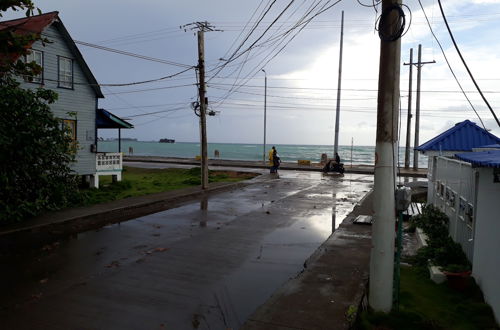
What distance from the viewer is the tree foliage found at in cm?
1020

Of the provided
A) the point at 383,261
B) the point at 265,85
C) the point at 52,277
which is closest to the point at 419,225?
the point at 383,261

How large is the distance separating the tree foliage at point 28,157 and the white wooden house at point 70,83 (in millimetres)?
5555

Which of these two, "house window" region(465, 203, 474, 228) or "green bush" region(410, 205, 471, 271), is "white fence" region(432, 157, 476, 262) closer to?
"house window" region(465, 203, 474, 228)

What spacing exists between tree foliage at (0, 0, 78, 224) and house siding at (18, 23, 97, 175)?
5648 millimetres

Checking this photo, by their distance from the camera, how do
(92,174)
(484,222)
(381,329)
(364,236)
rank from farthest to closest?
1. (92,174)
2. (364,236)
3. (484,222)
4. (381,329)

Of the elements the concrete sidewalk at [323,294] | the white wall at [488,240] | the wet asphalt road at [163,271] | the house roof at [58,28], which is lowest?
the wet asphalt road at [163,271]

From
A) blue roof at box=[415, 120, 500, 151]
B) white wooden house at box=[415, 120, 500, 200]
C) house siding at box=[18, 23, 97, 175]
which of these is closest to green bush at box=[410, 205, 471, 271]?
white wooden house at box=[415, 120, 500, 200]

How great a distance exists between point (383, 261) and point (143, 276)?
4.16 m

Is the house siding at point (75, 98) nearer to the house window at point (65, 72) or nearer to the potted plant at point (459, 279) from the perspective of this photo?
the house window at point (65, 72)

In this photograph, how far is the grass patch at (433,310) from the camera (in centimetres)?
517

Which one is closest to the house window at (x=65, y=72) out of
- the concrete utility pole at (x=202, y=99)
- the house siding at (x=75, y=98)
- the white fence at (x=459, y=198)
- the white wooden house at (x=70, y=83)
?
the white wooden house at (x=70, y=83)

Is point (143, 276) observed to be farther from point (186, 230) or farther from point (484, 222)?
point (484, 222)

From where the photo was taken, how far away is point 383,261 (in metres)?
5.37

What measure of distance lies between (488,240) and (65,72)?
18.3 metres
